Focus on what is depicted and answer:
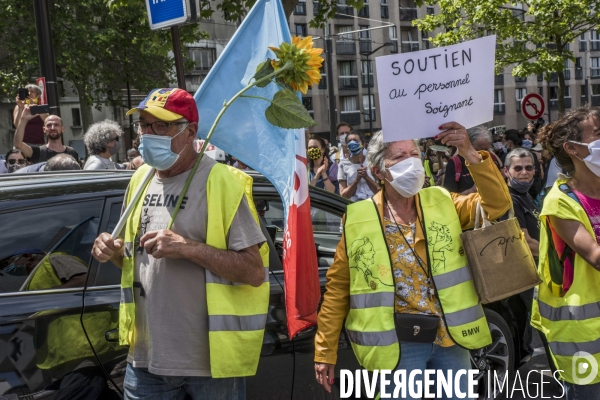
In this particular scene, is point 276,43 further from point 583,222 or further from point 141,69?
point 141,69

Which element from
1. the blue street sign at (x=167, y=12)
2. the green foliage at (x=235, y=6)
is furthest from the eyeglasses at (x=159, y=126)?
the green foliage at (x=235, y=6)

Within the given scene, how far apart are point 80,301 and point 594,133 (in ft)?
7.76

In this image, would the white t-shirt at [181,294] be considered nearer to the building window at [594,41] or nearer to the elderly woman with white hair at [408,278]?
the elderly woman with white hair at [408,278]

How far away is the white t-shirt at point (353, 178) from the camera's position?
368 inches

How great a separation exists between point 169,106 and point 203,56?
48.7 meters

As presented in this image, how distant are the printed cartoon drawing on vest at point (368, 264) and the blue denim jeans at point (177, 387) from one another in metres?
0.68

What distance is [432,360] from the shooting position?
3496mm

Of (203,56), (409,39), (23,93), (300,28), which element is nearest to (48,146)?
(23,93)

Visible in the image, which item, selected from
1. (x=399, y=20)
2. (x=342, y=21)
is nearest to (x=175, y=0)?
(x=342, y=21)

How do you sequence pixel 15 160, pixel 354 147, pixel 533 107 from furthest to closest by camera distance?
1. pixel 533 107
2. pixel 15 160
3. pixel 354 147

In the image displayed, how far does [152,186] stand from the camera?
3.25m

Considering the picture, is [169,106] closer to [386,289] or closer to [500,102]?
[386,289]

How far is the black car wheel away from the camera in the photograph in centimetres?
508

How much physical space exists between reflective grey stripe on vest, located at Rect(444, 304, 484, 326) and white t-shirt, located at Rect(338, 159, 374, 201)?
581 cm
